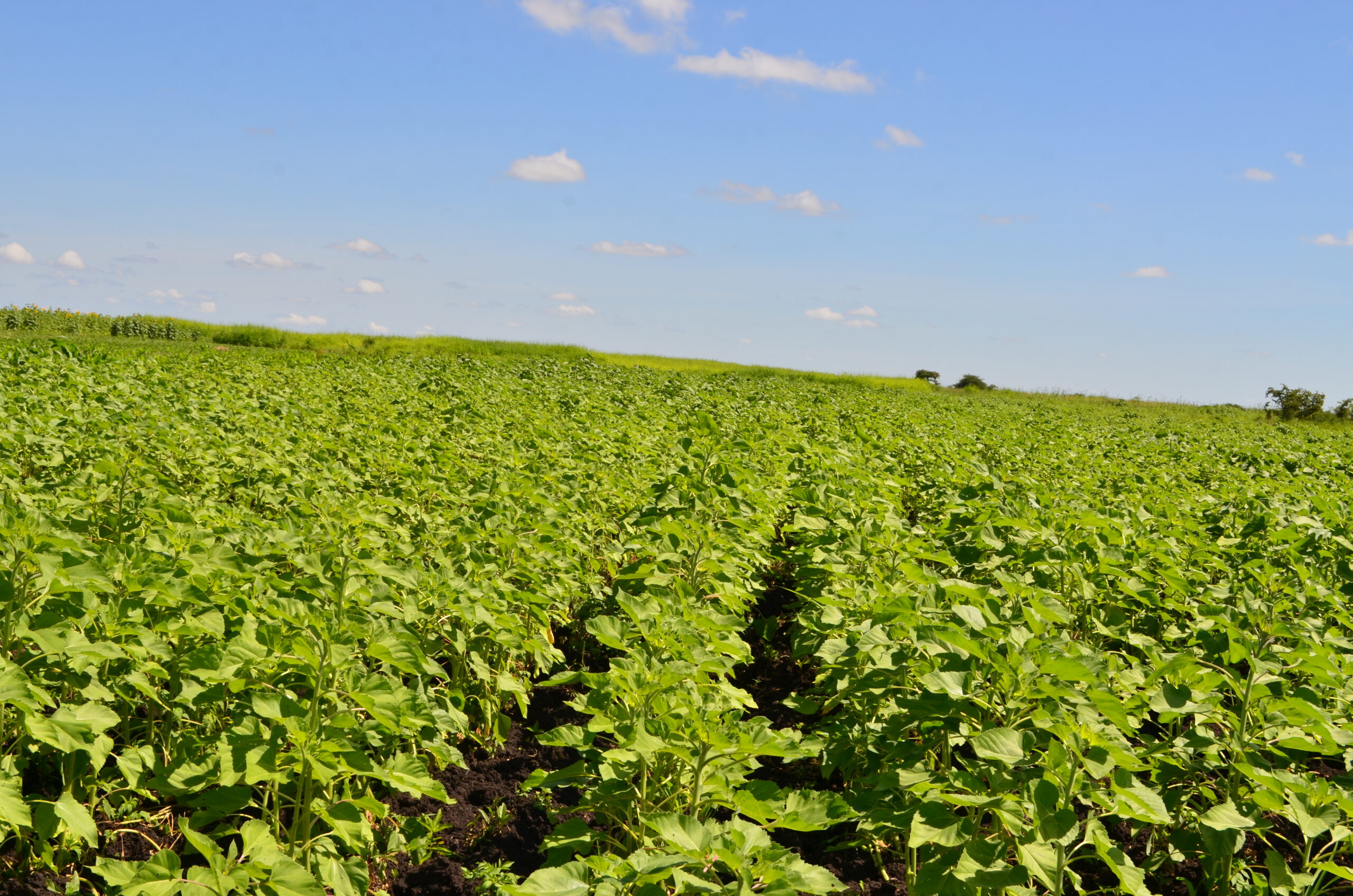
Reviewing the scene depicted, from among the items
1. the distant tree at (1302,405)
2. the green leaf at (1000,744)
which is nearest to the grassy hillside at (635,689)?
the green leaf at (1000,744)

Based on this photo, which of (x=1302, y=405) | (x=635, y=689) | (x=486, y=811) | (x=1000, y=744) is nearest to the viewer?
(x=1000, y=744)

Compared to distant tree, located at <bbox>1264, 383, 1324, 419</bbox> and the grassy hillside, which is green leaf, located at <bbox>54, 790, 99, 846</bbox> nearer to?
the grassy hillside

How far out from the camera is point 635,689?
10.4ft

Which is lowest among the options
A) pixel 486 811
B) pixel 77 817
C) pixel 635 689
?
pixel 486 811

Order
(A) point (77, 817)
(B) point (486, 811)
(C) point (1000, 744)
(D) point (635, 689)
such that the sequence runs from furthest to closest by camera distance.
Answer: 1. (B) point (486, 811)
2. (D) point (635, 689)
3. (A) point (77, 817)
4. (C) point (1000, 744)

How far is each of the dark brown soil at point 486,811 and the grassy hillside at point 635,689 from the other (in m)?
0.02

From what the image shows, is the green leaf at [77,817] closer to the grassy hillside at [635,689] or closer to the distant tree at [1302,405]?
the grassy hillside at [635,689]

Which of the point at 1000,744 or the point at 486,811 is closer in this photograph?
the point at 1000,744

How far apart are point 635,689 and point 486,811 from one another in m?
1.45

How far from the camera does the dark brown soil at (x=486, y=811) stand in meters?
3.61

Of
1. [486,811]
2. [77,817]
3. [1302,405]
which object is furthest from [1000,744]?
[1302,405]

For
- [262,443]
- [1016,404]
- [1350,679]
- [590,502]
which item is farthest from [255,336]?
[1350,679]

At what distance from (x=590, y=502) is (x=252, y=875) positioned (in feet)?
16.3

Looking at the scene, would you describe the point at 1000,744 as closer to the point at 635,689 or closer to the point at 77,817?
the point at 635,689
